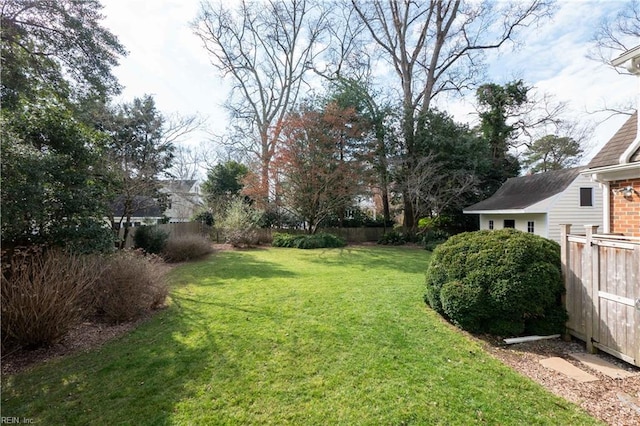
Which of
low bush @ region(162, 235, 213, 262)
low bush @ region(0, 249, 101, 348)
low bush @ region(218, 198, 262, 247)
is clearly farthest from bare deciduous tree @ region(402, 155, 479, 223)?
low bush @ region(0, 249, 101, 348)

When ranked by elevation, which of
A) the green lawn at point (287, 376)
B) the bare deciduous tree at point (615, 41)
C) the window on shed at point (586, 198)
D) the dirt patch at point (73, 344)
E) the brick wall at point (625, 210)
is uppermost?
the bare deciduous tree at point (615, 41)

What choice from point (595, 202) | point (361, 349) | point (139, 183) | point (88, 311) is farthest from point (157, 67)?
point (595, 202)

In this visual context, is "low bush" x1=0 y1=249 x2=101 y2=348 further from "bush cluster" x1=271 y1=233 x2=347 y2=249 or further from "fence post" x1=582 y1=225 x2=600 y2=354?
"bush cluster" x1=271 y1=233 x2=347 y2=249

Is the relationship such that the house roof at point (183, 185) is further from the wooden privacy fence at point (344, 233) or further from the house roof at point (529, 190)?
the house roof at point (529, 190)

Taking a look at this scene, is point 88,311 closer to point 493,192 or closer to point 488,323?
point 488,323

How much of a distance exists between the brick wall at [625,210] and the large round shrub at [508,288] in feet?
7.91

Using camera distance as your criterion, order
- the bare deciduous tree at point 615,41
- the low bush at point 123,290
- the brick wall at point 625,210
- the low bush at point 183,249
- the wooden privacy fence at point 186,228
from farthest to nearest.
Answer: the bare deciduous tree at point 615,41 < the wooden privacy fence at point 186,228 < the low bush at point 183,249 < the brick wall at point 625,210 < the low bush at point 123,290

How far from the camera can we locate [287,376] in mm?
3084

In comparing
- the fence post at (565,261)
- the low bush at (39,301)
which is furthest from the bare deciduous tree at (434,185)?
the low bush at (39,301)

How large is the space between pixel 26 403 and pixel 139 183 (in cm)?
871

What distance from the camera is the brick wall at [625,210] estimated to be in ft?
17.5

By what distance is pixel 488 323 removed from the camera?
4219mm

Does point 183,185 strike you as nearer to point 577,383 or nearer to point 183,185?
point 183,185

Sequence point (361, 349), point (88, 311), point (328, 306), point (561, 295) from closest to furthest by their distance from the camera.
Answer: point (361, 349), point (561, 295), point (88, 311), point (328, 306)
